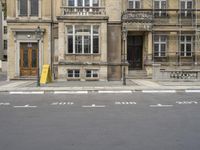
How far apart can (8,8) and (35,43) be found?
3.77m

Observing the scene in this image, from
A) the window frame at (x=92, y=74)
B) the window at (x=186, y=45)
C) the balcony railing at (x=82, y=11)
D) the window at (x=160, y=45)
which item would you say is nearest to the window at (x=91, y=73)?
the window frame at (x=92, y=74)

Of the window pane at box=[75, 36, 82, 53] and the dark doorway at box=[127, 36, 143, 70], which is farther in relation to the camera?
the dark doorway at box=[127, 36, 143, 70]

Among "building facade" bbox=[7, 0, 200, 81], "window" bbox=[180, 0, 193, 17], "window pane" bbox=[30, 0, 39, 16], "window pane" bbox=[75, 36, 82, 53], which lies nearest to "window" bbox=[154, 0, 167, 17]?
"building facade" bbox=[7, 0, 200, 81]

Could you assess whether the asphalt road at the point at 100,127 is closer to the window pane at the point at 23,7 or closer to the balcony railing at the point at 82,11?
the balcony railing at the point at 82,11

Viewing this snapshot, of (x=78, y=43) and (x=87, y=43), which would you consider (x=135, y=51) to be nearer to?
(x=87, y=43)

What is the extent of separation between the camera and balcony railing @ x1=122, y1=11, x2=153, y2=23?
1219 inches

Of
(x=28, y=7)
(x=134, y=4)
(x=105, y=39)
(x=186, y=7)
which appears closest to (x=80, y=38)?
(x=105, y=39)

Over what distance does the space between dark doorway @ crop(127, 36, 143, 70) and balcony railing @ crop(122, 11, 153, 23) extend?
2.66m

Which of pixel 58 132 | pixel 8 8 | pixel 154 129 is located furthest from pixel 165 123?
pixel 8 8

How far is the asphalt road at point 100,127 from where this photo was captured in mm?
7402

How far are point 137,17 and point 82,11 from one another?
194 inches

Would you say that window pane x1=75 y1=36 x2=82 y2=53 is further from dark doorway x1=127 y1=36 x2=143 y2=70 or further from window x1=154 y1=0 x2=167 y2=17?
window x1=154 y1=0 x2=167 y2=17

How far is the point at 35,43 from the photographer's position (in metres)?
31.2

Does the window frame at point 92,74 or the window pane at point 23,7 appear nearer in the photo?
the window frame at point 92,74
